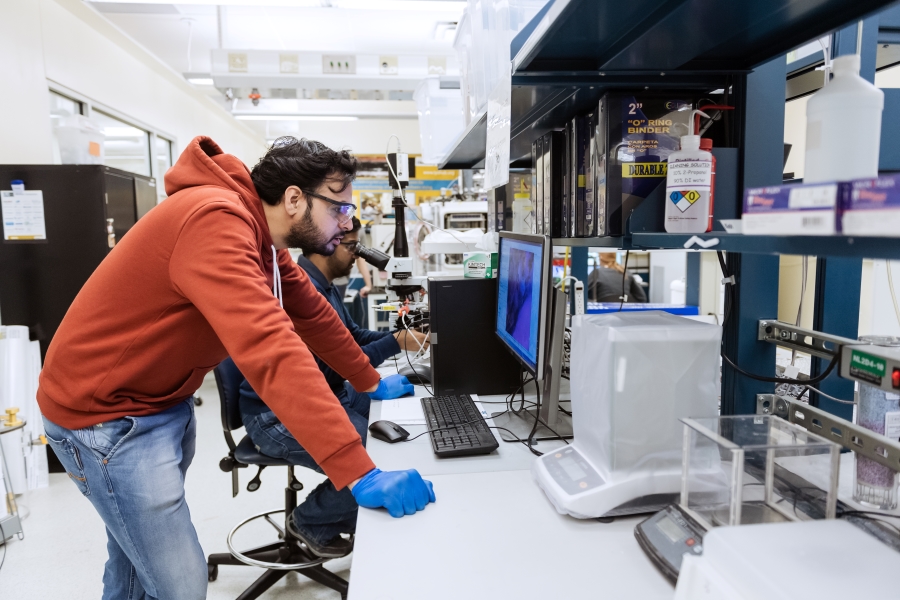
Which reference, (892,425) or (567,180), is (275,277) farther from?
(892,425)

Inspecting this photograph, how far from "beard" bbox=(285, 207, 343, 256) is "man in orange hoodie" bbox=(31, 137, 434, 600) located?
20 mm

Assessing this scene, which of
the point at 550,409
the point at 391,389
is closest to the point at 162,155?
the point at 391,389

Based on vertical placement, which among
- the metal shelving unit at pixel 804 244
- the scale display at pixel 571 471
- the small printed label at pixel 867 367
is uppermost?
the metal shelving unit at pixel 804 244

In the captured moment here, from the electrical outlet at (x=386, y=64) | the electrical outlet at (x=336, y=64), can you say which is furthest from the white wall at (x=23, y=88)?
the electrical outlet at (x=386, y=64)

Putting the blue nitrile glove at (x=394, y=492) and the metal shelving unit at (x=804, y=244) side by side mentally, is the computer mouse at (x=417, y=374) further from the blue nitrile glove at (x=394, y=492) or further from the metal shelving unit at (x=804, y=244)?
the metal shelving unit at (x=804, y=244)

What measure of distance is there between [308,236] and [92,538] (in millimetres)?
1823

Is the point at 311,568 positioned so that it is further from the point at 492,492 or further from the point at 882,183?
the point at 882,183

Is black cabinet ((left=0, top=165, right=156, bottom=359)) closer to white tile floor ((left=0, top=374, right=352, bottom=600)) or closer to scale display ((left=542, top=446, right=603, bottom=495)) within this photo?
white tile floor ((left=0, top=374, right=352, bottom=600))

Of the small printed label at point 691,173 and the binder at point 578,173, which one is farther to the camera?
the binder at point 578,173

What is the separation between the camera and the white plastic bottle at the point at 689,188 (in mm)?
1015

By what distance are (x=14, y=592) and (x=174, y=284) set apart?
5.54 ft

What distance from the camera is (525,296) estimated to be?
1.39m

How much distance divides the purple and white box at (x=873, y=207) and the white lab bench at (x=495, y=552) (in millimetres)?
538

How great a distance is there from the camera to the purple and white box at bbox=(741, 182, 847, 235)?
55 centimetres
